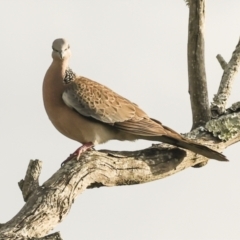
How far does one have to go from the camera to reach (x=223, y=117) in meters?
7.50

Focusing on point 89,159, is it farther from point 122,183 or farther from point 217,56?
point 217,56

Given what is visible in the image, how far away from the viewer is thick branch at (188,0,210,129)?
725 centimetres

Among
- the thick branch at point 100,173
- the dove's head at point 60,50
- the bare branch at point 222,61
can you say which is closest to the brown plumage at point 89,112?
the dove's head at point 60,50

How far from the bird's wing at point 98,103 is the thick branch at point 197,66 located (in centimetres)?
47

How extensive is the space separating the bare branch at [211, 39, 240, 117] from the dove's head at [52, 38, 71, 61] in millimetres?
1412

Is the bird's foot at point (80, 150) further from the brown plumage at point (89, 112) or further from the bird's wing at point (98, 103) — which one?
the bird's wing at point (98, 103)

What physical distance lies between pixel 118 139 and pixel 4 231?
2638 millimetres

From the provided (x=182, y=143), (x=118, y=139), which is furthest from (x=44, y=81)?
(x=182, y=143)

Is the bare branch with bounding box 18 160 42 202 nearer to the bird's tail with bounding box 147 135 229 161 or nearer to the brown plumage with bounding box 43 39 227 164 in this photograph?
the brown plumage with bounding box 43 39 227 164

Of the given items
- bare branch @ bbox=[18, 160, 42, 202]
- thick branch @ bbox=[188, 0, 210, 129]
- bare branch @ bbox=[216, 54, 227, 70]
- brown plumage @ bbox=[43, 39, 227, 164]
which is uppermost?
bare branch @ bbox=[216, 54, 227, 70]

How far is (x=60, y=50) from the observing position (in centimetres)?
742

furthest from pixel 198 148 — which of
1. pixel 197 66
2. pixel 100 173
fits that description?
pixel 100 173

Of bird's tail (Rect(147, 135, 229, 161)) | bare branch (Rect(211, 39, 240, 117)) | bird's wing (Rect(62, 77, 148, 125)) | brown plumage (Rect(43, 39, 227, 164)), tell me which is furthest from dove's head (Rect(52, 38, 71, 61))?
bare branch (Rect(211, 39, 240, 117))

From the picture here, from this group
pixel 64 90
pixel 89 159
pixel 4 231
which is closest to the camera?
pixel 4 231
